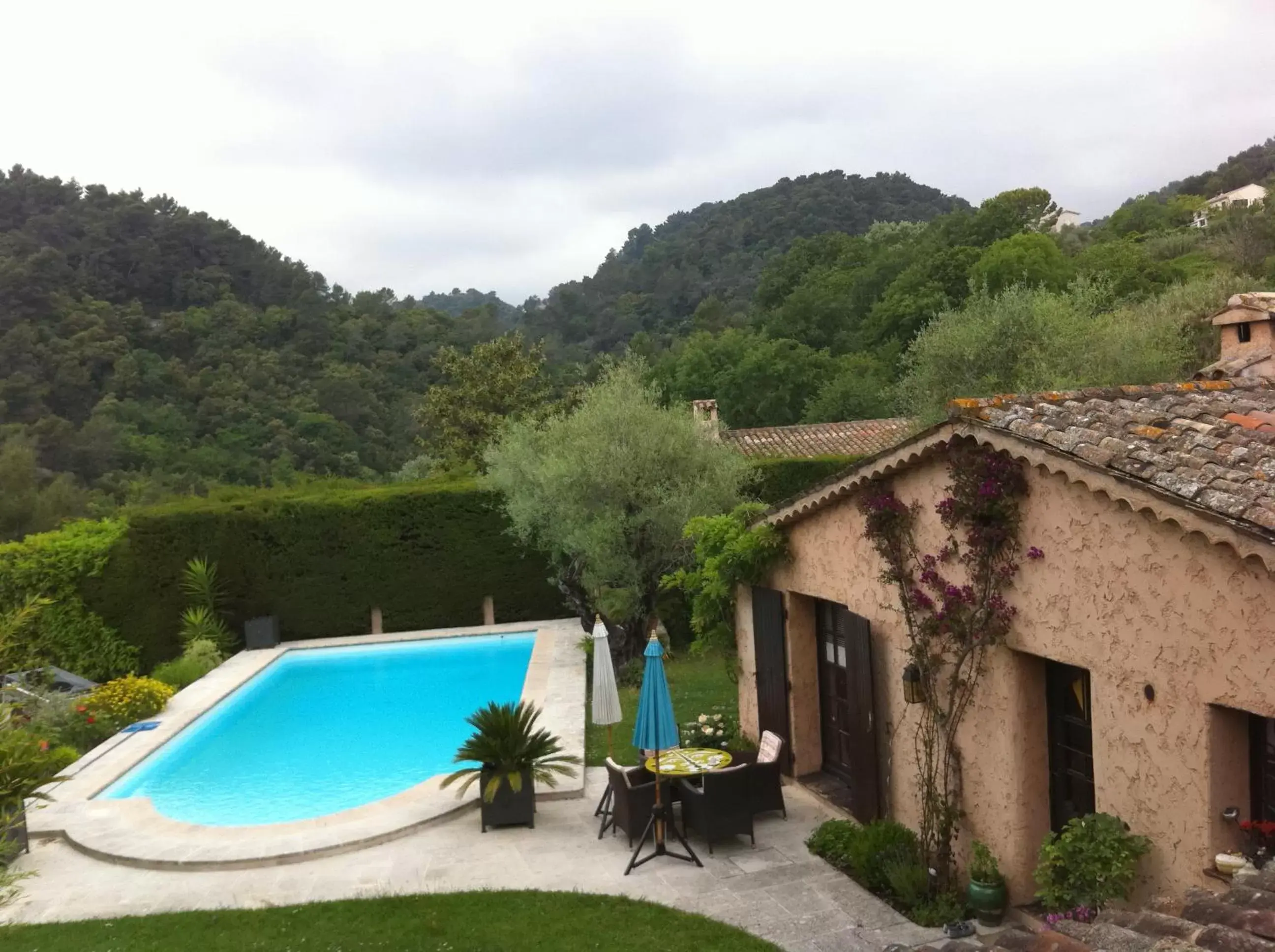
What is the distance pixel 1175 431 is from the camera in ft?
21.7

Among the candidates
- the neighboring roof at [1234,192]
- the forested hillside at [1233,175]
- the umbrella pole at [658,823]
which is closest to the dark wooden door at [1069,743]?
the umbrella pole at [658,823]

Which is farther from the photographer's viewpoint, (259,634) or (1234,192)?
(1234,192)

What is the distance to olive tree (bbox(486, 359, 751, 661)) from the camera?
1762 cm

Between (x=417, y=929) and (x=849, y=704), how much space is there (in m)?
4.80

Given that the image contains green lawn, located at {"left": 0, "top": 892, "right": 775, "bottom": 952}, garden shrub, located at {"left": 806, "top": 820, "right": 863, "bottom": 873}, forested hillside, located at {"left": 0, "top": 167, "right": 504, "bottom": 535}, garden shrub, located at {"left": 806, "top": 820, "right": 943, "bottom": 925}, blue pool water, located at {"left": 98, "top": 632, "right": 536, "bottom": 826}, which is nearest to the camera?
green lawn, located at {"left": 0, "top": 892, "right": 775, "bottom": 952}

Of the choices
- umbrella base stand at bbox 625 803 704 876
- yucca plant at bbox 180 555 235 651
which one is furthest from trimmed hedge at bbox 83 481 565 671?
umbrella base stand at bbox 625 803 704 876

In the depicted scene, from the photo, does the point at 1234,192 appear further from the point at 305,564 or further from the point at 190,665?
the point at 190,665

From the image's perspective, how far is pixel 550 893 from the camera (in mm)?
8359

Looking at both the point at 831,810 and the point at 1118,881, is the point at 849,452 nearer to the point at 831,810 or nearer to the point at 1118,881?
the point at 831,810

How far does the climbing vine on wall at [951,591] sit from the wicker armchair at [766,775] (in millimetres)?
1735

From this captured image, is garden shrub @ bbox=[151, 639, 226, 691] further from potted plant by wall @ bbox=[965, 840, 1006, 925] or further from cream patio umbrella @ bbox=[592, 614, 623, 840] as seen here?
potted plant by wall @ bbox=[965, 840, 1006, 925]

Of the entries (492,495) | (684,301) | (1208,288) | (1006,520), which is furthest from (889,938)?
(684,301)

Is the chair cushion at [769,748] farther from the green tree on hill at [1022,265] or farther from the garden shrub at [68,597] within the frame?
the green tree on hill at [1022,265]

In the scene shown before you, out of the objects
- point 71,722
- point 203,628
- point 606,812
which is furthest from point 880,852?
point 203,628
